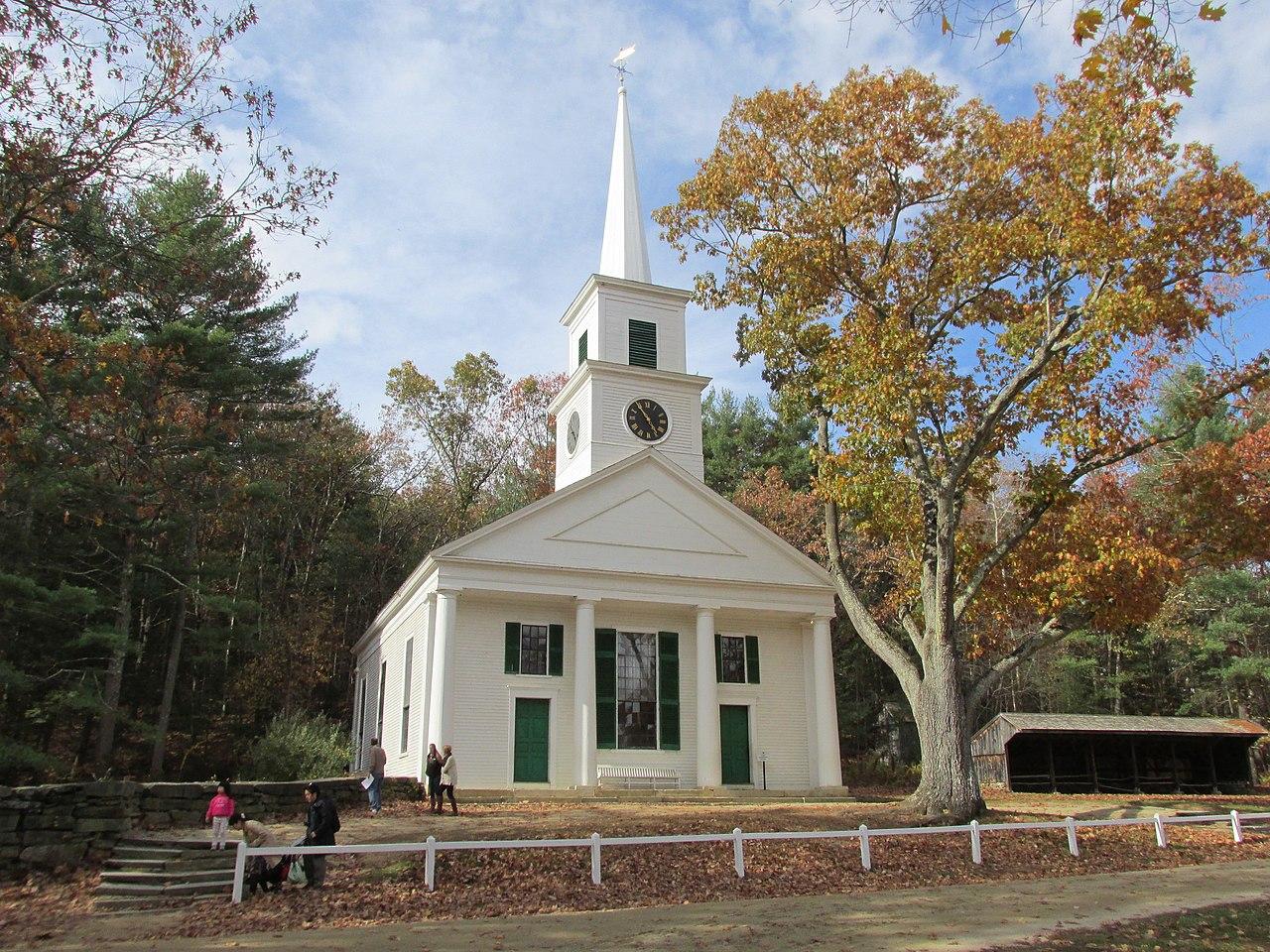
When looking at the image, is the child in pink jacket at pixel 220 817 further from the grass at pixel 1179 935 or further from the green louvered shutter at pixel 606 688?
the green louvered shutter at pixel 606 688

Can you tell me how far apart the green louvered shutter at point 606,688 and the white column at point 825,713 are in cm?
523

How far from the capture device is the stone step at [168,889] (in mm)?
12078

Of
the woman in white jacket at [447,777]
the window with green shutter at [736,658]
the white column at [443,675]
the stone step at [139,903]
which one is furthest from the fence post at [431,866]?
the window with green shutter at [736,658]

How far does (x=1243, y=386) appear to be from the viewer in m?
16.7

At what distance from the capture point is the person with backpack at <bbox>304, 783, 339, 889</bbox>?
11.9 m

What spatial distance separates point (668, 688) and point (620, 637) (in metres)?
1.70

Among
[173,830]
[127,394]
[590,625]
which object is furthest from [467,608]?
[127,394]

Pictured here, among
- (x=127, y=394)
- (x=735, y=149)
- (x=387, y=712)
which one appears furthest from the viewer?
(x=387, y=712)

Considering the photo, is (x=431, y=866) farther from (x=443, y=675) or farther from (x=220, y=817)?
(x=443, y=675)

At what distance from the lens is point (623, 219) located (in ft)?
102

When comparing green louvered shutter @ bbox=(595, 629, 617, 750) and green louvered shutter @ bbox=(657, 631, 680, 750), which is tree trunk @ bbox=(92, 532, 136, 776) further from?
green louvered shutter @ bbox=(657, 631, 680, 750)

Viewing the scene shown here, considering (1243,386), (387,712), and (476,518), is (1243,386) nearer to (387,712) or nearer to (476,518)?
(387,712)

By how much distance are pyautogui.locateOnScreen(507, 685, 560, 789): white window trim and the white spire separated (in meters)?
12.5

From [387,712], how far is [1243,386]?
850 inches
